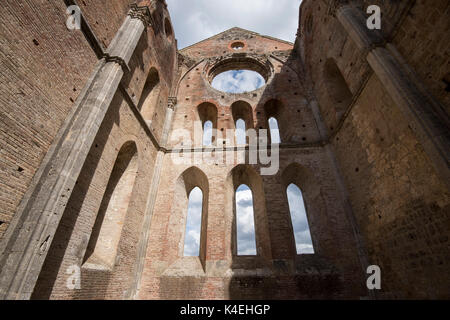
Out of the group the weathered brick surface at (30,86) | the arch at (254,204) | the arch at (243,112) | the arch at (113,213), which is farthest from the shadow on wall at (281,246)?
the weathered brick surface at (30,86)

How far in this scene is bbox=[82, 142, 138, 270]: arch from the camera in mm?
5445

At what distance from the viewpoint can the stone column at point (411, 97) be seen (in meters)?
3.52

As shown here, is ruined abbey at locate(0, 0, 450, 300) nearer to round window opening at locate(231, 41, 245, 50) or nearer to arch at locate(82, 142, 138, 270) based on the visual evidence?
arch at locate(82, 142, 138, 270)

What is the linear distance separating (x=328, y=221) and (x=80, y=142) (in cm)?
746

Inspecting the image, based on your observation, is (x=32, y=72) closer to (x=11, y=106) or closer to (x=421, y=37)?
(x=11, y=106)

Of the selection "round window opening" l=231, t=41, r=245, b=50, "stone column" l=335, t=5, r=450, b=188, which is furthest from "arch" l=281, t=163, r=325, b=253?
"round window opening" l=231, t=41, r=245, b=50

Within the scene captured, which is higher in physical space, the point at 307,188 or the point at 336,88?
the point at 336,88

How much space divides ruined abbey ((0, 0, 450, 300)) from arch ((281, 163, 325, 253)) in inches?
3.3

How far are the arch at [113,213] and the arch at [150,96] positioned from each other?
7.12 ft

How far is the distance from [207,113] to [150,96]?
312cm

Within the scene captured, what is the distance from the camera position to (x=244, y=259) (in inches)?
269

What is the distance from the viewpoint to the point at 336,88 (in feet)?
28.0

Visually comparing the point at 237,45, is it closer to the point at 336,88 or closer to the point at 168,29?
the point at 168,29

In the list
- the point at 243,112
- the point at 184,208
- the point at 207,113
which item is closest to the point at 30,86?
the point at 184,208
